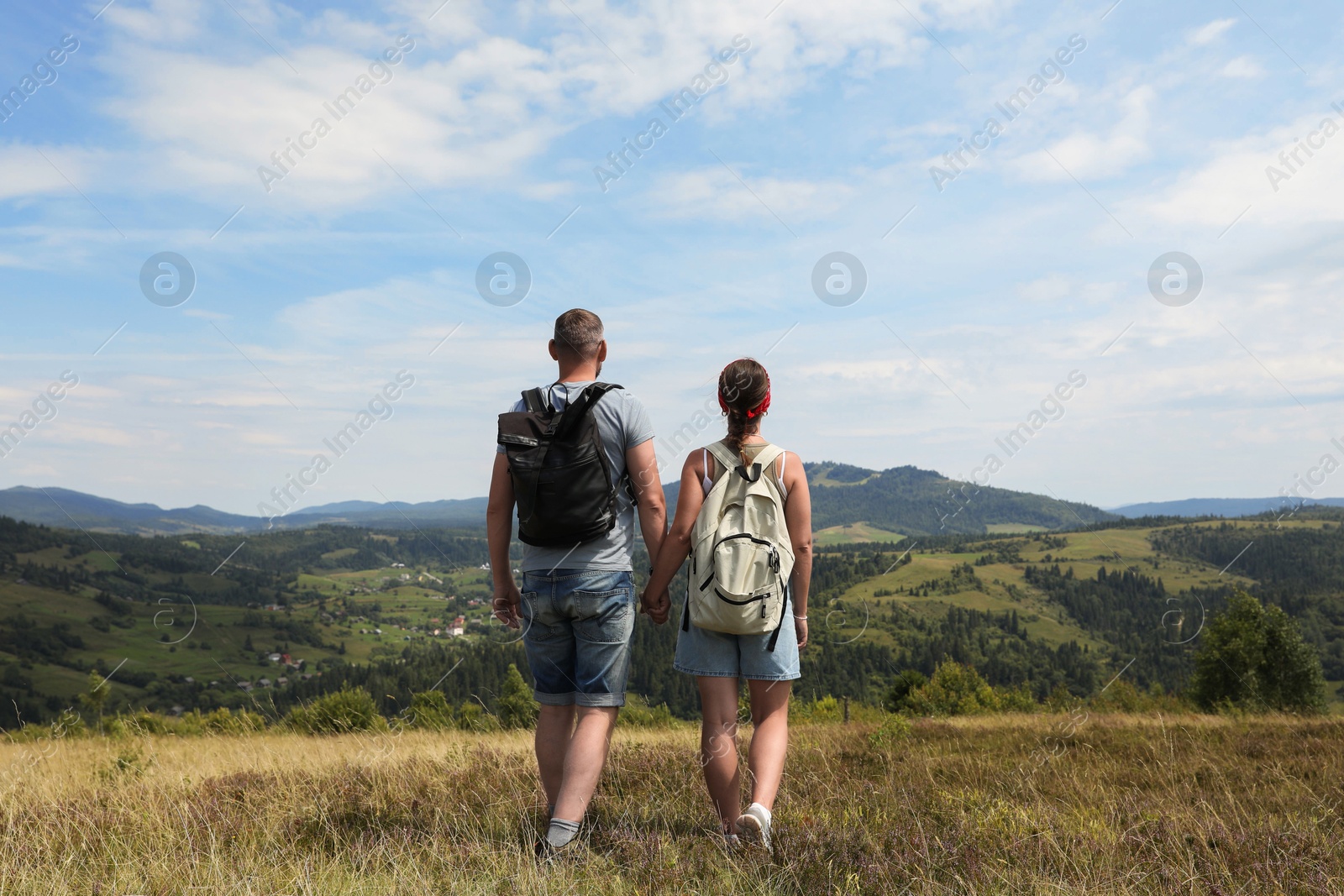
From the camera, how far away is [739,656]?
363 centimetres

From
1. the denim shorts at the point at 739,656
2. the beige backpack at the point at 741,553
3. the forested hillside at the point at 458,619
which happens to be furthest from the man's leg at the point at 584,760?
the forested hillside at the point at 458,619

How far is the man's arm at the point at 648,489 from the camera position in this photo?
3658mm

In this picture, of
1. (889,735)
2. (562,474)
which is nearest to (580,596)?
(562,474)

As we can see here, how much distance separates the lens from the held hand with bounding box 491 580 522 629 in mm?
3807

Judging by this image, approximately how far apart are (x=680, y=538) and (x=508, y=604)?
97 cm

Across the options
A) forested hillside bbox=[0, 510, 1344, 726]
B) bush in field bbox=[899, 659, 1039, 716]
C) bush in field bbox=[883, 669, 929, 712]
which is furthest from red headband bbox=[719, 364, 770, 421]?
forested hillside bbox=[0, 510, 1344, 726]

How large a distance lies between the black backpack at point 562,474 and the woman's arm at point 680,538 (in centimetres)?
31

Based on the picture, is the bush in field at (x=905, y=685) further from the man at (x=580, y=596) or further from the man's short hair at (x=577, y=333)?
the man's short hair at (x=577, y=333)

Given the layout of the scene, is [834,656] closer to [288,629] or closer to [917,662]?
[917,662]

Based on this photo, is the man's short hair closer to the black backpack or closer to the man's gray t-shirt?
the man's gray t-shirt

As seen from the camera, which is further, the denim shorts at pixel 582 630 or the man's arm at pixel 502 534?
the man's arm at pixel 502 534

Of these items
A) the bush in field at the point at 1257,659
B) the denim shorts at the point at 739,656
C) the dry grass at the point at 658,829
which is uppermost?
the denim shorts at the point at 739,656

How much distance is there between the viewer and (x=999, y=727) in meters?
14.3

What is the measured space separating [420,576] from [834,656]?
10094 centimetres
